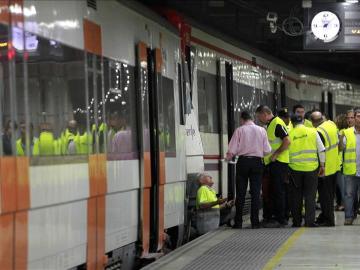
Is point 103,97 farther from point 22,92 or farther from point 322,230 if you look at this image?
point 322,230

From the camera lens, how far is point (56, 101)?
6.64m

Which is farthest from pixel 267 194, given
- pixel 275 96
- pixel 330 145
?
pixel 275 96

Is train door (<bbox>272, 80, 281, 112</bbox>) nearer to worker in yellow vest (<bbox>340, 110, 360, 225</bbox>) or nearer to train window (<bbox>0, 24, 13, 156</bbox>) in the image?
worker in yellow vest (<bbox>340, 110, 360, 225</bbox>)

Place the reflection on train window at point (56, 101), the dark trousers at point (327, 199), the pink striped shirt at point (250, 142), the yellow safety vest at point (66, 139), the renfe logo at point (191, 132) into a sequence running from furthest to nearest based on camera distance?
the dark trousers at point (327, 199), the pink striped shirt at point (250, 142), the renfe logo at point (191, 132), the yellow safety vest at point (66, 139), the reflection on train window at point (56, 101)

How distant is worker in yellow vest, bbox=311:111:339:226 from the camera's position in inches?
519

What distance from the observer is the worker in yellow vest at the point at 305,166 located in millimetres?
12898

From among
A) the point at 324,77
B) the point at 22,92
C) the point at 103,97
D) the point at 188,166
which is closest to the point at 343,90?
the point at 324,77

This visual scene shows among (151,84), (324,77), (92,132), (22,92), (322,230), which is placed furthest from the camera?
(324,77)

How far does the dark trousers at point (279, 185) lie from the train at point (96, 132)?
1112 mm

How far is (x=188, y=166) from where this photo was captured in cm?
1201

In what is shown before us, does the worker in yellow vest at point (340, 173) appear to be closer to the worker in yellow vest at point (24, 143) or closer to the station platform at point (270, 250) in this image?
the station platform at point (270, 250)

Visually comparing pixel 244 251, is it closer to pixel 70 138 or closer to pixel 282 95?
pixel 70 138

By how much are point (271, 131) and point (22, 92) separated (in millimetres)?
7637

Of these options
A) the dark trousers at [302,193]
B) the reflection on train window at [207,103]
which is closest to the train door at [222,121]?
the reflection on train window at [207,103]
